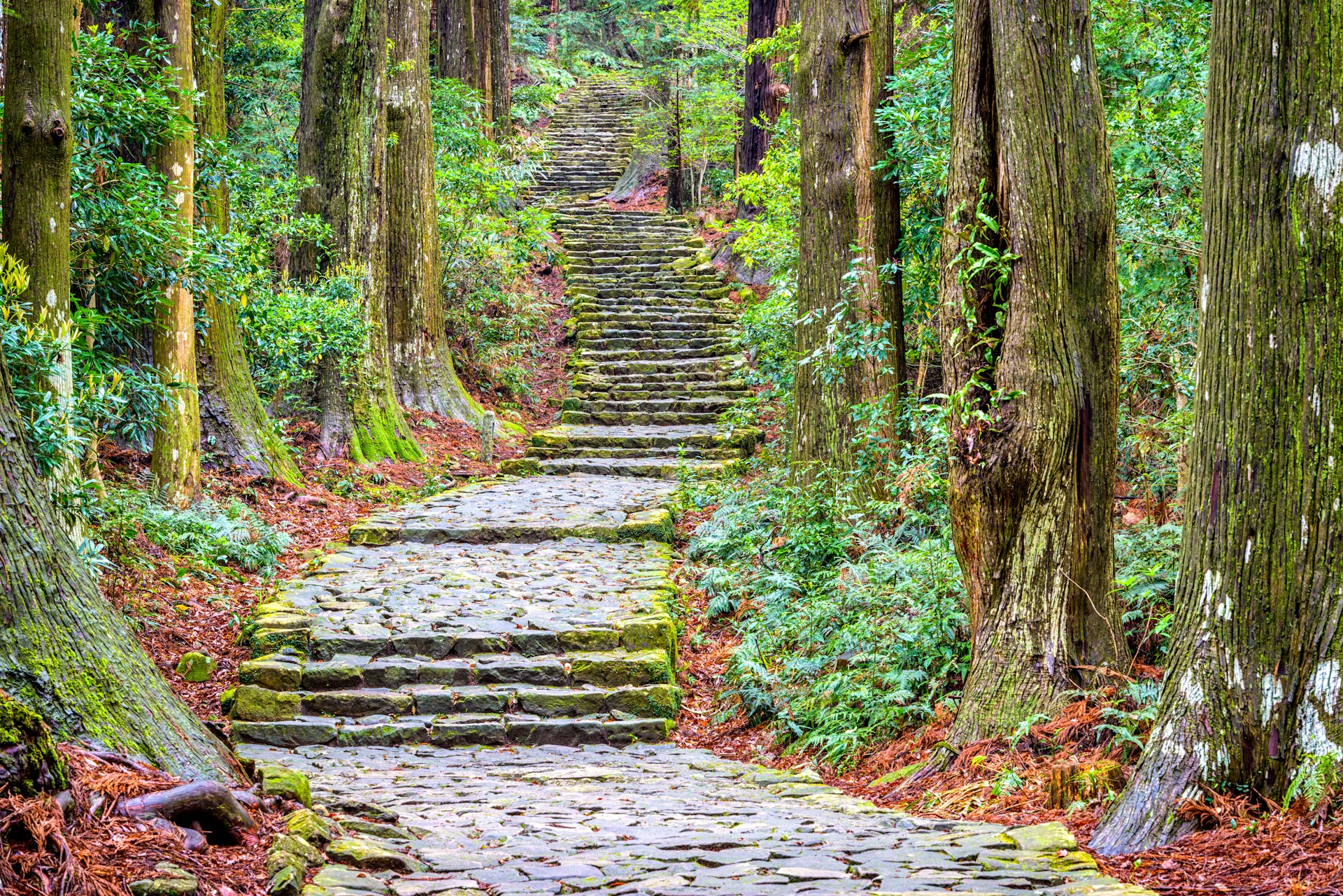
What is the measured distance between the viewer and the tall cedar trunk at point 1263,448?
11.7 feet

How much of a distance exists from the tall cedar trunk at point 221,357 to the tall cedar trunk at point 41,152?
323 cm

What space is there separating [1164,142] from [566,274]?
16.0 m

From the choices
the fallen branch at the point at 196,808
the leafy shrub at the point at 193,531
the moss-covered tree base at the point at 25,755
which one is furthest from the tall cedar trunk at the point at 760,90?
the moss-covered tree base at the point at 25,755

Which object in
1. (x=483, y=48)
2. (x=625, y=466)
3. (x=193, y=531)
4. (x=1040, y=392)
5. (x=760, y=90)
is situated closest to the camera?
(x=1040, y=392)

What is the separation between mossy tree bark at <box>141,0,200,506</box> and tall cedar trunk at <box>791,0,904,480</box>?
5305 mm

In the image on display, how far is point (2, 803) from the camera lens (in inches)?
97.8

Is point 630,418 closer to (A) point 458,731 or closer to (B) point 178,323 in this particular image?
(B) point 178,323

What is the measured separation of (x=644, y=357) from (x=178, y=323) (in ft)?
33.0

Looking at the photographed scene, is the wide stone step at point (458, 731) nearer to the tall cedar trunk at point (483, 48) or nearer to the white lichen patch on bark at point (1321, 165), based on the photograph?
the white lichen patch on bark at point (1321, 165)

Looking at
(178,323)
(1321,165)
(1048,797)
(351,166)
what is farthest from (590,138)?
(1321,165)

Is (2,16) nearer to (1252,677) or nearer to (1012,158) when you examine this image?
(1012,158)

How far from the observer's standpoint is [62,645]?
3197 millimetres

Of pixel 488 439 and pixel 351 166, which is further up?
pixel 351 166

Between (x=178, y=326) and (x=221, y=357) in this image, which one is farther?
(x=221, y=357)
